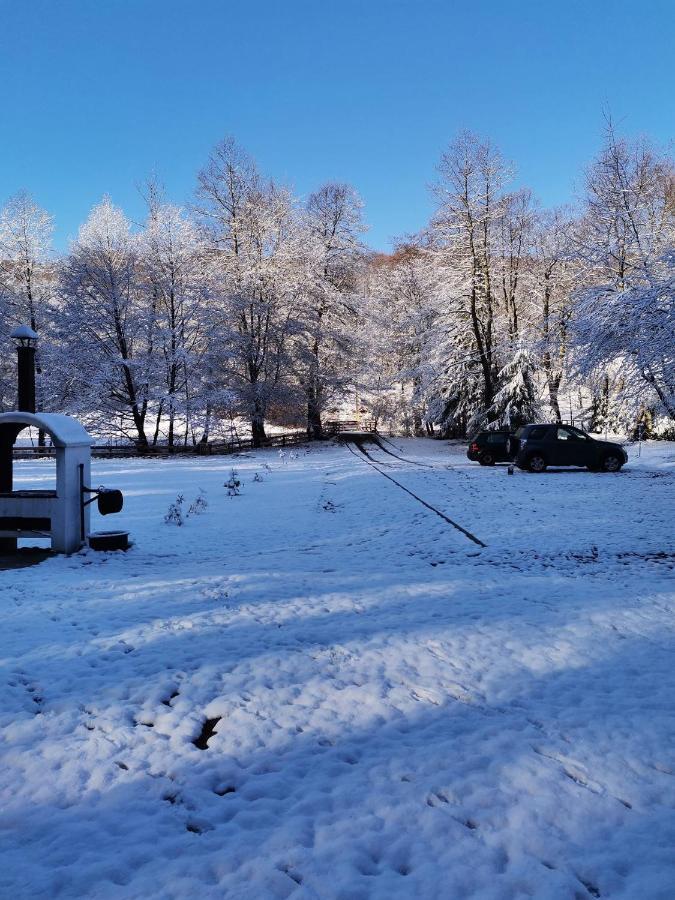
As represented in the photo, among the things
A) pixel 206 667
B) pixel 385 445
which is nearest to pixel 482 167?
pixel 385 445

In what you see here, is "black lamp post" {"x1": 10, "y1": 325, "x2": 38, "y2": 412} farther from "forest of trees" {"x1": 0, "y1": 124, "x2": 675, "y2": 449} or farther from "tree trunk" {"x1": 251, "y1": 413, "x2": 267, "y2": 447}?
"tree trunk" {"x1": 251, "y1": 413, "x2": 267, "y2": 447}

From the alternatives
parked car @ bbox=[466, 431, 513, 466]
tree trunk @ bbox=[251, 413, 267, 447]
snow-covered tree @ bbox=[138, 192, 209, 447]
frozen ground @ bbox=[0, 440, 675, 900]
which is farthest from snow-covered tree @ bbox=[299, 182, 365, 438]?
frozen ground @ bbox=[0, 440, 675, 900]

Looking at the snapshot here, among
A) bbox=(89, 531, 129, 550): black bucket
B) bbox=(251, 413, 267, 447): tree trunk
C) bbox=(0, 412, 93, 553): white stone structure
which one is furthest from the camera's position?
bbox=(251, 413, 267, 447): tree trunk

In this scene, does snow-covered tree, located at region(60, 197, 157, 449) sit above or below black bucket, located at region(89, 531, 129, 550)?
above

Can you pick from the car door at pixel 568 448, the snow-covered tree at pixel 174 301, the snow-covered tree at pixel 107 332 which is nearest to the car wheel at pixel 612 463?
the car door at pixel 568 448

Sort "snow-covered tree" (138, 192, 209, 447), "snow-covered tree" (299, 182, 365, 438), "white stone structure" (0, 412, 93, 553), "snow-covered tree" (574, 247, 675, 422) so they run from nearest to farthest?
"white stone structure" (0, 412, 93, 553) → "snow-covered tree" (574, 247, 675, 422) → "snow-covered tree" (138, 192, 209, 447) → "snow-covered tree" (299, 182, 365, 438)

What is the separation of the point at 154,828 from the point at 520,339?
110 feet

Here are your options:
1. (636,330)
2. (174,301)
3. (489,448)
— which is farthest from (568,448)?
(174,301)

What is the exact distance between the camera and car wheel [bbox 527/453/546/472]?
64.2 ft

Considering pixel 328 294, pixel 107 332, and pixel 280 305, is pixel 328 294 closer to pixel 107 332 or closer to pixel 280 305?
pixel 280 305

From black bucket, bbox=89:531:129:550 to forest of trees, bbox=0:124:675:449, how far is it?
2235 cm

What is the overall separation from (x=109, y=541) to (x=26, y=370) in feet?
10.8

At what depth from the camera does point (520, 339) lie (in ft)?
108

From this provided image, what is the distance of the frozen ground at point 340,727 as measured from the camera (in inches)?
104
